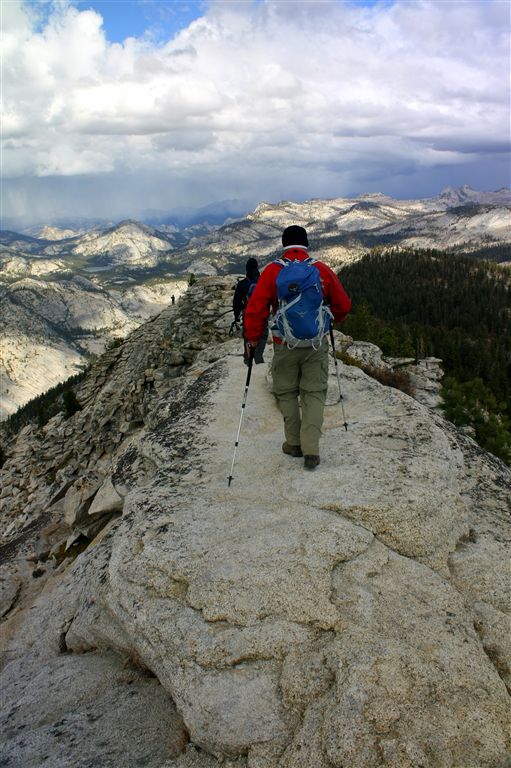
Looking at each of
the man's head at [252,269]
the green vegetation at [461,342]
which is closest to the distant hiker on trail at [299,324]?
the man's head at [252,269]

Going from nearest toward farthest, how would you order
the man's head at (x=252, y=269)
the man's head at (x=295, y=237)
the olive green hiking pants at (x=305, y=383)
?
1. the man's head at (x=295, y=237)
2. the olive green hiking pants at (x=305, y=383)
3. the man's head at (x=252, y=269)

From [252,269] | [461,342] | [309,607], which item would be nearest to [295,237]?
[309,607]

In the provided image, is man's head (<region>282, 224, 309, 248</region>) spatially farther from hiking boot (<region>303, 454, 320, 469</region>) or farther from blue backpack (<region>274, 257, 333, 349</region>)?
hiking boot (<region>303, 454, 320, 469</region>)

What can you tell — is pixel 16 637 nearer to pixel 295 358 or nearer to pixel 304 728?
pixel 304 728

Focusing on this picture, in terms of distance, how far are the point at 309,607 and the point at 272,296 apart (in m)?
6.16

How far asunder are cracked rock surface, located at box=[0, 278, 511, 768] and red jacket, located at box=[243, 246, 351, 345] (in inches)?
135

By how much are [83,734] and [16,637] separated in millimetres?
6050

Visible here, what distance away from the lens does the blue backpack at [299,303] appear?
9.34 m

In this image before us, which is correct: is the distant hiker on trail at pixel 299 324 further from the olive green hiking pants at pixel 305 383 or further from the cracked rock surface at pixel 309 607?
the cracked rock surface at pixel 309 607

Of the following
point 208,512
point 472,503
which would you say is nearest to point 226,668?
point 208,512

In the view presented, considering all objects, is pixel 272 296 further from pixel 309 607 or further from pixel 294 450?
pixel 309 607

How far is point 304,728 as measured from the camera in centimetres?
562

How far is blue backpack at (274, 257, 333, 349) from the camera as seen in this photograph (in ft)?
30.6

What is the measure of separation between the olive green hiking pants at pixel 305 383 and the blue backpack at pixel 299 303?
0.51 m
